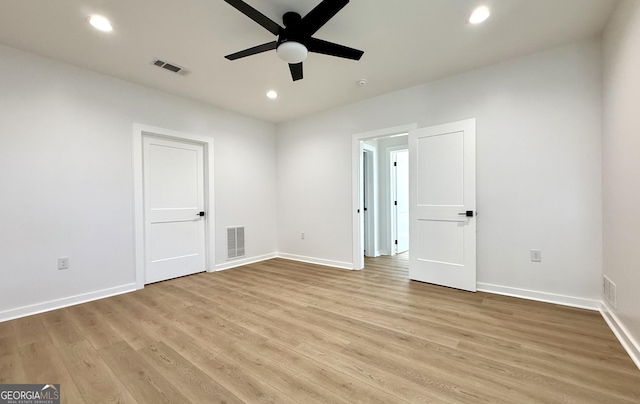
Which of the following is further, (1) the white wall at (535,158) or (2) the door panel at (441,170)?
(2) the door panel at (441,170)

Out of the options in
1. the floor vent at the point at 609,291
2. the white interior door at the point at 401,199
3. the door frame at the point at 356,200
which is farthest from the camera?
the white interior door at the point at 401,199

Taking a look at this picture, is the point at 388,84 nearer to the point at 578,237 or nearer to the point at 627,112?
the point at 627,112

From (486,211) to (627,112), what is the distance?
1.45 metres

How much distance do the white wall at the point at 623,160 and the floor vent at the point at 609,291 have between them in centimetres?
7

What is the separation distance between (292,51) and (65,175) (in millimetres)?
2919

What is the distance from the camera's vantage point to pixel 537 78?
9.30 ft

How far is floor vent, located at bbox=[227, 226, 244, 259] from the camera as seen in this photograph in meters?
4.54

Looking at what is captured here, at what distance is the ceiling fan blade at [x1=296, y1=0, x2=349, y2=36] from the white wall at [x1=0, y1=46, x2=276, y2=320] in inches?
109

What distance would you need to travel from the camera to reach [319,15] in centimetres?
184

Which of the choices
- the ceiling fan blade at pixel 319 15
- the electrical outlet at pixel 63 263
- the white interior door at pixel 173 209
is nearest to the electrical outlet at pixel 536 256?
the ceiling fan blade at pixel 319 15

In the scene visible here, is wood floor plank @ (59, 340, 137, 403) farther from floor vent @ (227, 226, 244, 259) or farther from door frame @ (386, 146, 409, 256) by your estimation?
door frame @ (386, 146, 409, 256)

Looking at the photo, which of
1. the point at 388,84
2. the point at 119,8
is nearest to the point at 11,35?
the point at 119,8

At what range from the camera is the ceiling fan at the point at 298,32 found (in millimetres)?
1761

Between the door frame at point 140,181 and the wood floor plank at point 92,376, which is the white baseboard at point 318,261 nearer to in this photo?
the door frame at point 140,181
